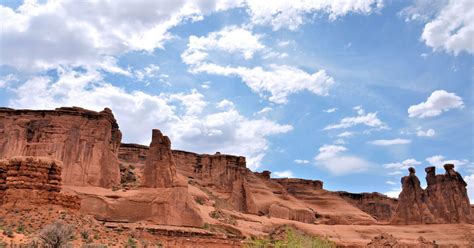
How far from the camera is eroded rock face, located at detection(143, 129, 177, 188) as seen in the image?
54375 mm

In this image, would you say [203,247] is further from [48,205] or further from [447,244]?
[447,244]

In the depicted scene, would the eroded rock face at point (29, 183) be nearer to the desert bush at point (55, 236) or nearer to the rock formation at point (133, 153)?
the desert bush at point (55, 236)

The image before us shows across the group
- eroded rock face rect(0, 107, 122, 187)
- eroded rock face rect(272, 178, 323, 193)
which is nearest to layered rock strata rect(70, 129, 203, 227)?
eroded rock face rect(0, 107, 122, 187)

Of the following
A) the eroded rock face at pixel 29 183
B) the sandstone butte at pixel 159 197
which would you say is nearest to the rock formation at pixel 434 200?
the sandstone butte at pixel 159 197

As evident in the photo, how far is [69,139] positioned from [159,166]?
16.8 metres

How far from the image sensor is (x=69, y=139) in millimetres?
65125

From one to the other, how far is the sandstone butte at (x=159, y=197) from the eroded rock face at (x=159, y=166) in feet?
0.36

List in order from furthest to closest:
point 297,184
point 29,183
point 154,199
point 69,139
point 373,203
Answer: point 373,203
point 297,184
point 69,139
point 154,199
point 29,183

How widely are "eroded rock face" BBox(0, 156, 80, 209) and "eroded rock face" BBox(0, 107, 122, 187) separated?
2827cm

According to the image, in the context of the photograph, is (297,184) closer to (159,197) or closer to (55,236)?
(159,197)

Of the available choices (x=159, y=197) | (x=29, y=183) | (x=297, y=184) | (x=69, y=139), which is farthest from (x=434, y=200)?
(x=29, y=183)

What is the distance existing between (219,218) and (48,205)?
35.6 m

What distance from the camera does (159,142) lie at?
5644 centimetres

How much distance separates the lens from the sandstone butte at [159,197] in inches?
1326
